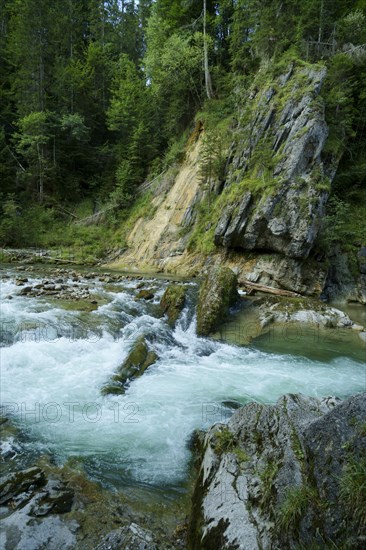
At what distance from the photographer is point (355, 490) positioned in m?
2.28

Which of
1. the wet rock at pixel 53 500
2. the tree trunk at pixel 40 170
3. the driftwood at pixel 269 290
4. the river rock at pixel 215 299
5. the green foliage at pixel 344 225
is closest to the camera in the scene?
the wet rock at pixel 53 500

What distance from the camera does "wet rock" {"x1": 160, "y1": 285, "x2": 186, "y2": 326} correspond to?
11070 millimetres

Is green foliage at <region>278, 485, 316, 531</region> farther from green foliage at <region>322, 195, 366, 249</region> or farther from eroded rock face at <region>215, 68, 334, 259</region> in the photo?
green foliage at <region>322, 195, 366, 249</region>

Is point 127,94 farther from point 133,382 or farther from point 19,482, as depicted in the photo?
point 19,482

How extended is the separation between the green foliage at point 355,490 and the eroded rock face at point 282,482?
0.06ft

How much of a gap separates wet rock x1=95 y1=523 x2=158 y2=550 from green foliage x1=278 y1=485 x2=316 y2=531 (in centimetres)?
124

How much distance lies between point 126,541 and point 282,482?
1.52 metres

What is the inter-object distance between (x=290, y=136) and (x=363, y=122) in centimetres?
850

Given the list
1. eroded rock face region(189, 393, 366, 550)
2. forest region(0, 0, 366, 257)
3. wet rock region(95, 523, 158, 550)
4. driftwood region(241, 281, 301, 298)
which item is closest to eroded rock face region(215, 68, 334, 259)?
driftwood region(241, 281, 301, 298)

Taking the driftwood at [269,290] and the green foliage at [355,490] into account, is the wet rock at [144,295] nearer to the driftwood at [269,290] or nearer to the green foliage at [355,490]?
the driftwood at [269,290]

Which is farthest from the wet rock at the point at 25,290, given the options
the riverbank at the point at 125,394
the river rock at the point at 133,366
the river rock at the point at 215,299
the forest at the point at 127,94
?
the forest at the point at 127,94

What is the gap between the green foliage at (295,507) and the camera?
2.53 metres

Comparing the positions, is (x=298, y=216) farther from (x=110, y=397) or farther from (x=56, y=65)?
(x=56, y=65)

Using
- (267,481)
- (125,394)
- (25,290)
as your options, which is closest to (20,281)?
(25,290)
